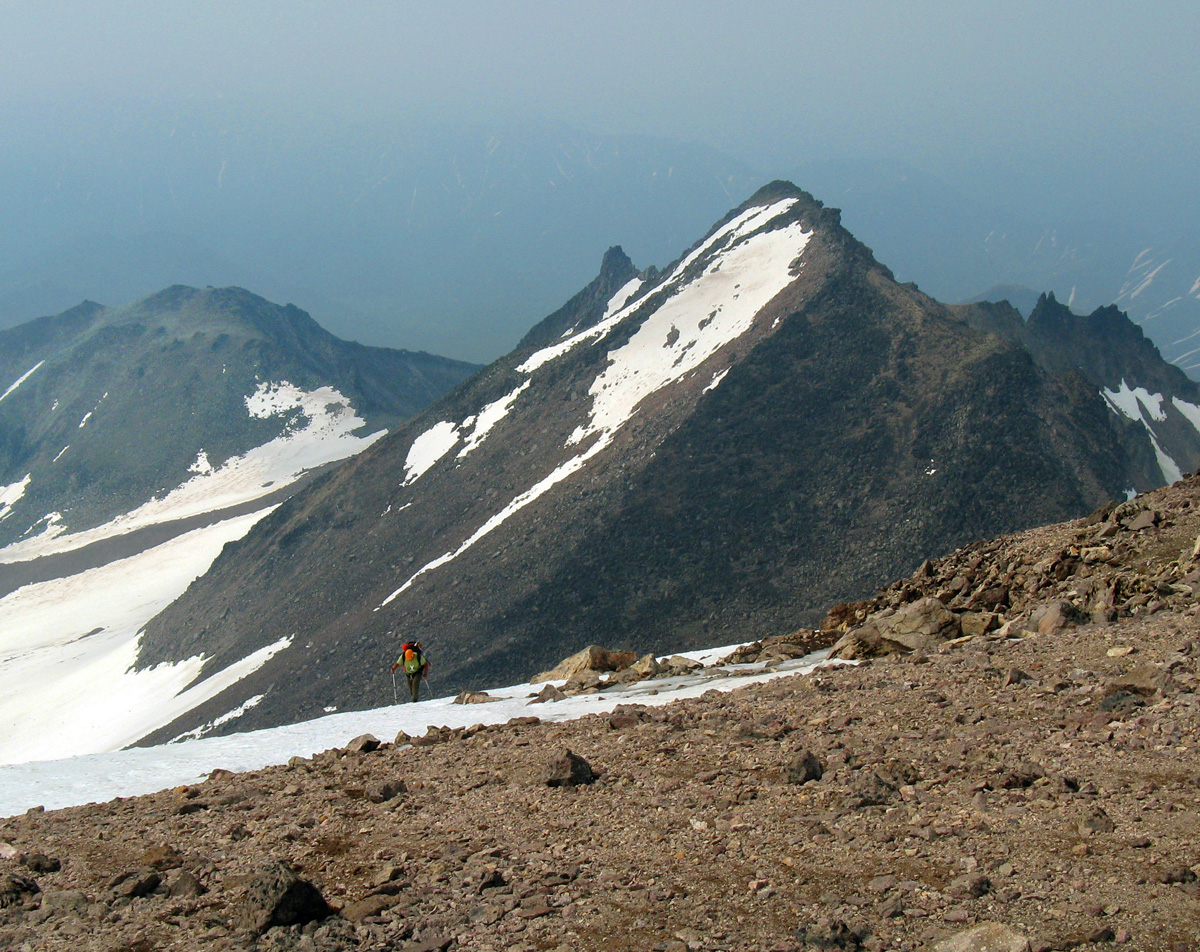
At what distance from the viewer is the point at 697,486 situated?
48562 mm

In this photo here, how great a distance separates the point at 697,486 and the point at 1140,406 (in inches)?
2340

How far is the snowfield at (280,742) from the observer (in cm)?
1404

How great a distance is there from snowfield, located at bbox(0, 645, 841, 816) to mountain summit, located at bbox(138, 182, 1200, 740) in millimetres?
21775

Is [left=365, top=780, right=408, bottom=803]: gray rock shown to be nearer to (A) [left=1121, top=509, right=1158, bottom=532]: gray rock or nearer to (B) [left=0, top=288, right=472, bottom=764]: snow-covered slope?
(A) [left=1121, top=509, right=1158, bottom=532]: gray rock

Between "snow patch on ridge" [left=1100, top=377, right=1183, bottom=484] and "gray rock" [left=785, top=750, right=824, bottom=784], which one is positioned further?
"snow patch on ridge" [left=1100, top=377, right=1183, bottom=484]

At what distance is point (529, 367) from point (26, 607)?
254ft

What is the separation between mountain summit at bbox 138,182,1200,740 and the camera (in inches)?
1699

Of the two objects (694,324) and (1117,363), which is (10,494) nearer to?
(694,324)

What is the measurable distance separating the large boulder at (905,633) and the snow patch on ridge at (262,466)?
421ft

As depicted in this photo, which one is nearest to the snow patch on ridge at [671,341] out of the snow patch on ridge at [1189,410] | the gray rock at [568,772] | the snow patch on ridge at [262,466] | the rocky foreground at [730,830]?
the rocky foreground at [730,830]

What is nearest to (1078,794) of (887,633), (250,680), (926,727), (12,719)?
(926,727)

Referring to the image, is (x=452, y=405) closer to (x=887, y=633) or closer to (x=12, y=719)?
(x=12, y=719)

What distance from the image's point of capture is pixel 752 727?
1234 cm

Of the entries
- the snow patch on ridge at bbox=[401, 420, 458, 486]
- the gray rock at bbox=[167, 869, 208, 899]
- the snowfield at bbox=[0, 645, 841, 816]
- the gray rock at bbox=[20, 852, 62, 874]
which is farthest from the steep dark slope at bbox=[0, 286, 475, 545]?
the gray rock at bbox=[167, 869, 208, 899]
